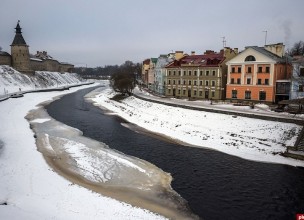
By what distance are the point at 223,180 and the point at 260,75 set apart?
105 ft

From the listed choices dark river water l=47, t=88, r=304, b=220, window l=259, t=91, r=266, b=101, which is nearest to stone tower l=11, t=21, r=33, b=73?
dark river water l=47, t=88, r=304, b=220

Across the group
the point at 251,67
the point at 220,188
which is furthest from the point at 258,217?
the point at 251,67

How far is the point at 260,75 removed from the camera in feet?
160

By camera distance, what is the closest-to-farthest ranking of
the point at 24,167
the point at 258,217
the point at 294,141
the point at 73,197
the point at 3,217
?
the point at 3,217 < the point at 258,217 < the point at 73,197 < the point at 24,167 < the point at 294,141

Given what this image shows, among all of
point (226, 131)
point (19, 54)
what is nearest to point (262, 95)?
point (226, 131)

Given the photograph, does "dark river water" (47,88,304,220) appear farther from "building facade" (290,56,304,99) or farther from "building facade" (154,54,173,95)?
"building facade" (154,54,173,95)

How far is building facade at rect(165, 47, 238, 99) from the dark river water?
26635 mm

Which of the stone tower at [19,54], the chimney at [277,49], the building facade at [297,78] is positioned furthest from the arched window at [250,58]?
the stone tower at [19,54]

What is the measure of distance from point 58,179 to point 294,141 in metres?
24.5

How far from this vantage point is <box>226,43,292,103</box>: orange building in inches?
1861

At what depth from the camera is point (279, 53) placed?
49.9m

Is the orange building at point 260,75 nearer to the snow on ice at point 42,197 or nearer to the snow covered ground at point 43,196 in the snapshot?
the snow covered ground at point 43,196

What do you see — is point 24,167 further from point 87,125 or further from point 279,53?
point 279,53

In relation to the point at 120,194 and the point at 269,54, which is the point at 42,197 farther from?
the point at 269,54
